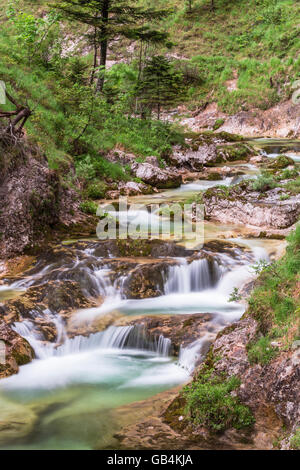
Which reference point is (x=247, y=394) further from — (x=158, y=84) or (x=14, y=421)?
(x=158, y=84)

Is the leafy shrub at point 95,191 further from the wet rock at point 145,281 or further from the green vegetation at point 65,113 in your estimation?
the wet rock at point 145,281

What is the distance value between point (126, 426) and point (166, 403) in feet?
2.20

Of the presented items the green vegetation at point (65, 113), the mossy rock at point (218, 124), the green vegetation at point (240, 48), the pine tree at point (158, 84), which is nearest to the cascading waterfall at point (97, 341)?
the green vegetation at point (65, 113)

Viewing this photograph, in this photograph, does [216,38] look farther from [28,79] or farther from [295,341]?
[295,341]

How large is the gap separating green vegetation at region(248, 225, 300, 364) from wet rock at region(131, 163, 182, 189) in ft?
36.5

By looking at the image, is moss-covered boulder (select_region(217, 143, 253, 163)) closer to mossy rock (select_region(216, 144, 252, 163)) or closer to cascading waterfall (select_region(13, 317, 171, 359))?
mossy rock (select_region(216, 144, 252, 163))

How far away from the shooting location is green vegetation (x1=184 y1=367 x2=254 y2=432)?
4.24 m

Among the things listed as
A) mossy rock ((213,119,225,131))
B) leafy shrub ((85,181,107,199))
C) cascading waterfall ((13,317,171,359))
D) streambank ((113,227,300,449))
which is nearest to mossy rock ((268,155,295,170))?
leafy shrub ((85,181,107,199))

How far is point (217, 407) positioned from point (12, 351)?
10.9 feet

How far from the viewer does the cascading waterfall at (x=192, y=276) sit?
28.9 feet

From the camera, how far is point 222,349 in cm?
511

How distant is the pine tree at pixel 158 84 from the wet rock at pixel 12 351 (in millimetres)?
16920

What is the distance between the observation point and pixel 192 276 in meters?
9.03

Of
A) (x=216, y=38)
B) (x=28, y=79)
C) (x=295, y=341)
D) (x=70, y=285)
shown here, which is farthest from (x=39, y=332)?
(x=216, y=38)
